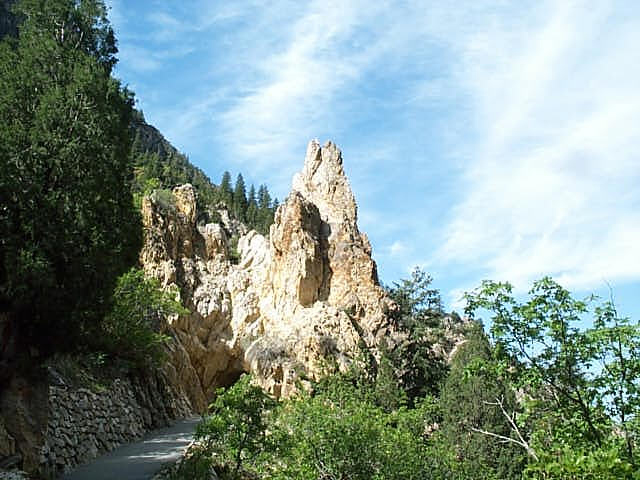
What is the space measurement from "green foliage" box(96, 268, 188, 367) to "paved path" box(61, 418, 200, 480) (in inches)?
124

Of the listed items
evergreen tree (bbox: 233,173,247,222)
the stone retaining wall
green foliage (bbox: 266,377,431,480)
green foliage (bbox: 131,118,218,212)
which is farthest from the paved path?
evergreen tree (bbox: 233,173,247,222)

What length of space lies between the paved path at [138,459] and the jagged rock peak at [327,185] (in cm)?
1755

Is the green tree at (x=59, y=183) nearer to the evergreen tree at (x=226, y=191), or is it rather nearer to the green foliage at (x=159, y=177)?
the green foliage at (x=159, y=177)

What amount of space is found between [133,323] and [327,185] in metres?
17.2

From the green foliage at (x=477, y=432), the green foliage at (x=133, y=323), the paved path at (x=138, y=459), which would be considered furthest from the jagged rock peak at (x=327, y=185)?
the paved path at (x=138, y=459)

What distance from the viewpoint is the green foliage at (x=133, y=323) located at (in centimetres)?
1989

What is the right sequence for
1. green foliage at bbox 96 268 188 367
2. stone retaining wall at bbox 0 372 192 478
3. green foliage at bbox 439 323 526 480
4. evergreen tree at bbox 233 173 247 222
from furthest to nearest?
evergreen tree at bbox 233 173 247 222 < green foliage at bbox 96 268 188 367 < green foliage at bbox 439 323 526 480 < stone retaining wall at bbox 0 372 192 478

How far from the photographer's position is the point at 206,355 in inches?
1326

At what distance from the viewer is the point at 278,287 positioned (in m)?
32.2

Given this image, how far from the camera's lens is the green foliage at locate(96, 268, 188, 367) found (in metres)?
19.9

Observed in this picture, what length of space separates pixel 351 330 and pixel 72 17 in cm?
1943

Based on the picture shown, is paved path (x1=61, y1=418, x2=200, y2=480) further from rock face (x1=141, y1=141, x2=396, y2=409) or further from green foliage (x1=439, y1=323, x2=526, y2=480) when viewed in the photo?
rock face (x1=141, y1=141, x2=396, y2=409)

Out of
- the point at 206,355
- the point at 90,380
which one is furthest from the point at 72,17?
the point at 206,355

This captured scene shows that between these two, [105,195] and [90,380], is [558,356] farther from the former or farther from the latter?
[90,380]
